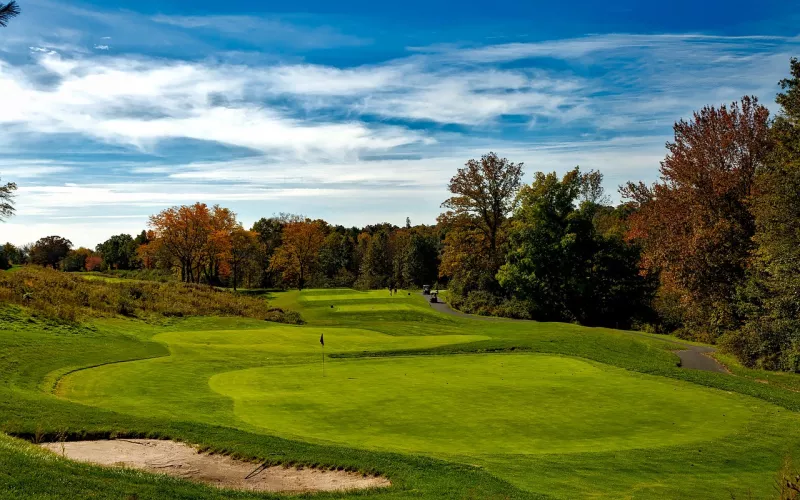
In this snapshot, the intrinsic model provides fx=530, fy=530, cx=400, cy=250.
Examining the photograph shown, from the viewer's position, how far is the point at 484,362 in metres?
24.9

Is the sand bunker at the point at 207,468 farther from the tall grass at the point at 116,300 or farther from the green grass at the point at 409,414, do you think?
the tall grass at the point at 116,300

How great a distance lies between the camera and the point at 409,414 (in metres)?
15.1

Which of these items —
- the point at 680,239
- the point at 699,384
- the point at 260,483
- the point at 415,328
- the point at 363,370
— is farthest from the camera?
the point at 415,328

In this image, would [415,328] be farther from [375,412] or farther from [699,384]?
[375,412]

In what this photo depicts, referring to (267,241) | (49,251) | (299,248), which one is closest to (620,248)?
(299,248)

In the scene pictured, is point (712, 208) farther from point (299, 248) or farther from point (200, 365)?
point (299, 248)

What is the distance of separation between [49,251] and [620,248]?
408 ft

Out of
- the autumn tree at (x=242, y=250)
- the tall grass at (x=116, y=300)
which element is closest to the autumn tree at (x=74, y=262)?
the autumn tree at (x=242, y=250)

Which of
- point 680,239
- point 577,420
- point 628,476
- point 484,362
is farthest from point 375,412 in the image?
point 680,239

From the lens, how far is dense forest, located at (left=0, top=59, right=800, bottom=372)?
27.4m

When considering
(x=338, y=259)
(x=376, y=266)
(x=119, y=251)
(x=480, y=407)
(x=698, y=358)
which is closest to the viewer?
(x=480, y=407)

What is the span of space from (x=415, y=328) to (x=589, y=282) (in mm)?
23177

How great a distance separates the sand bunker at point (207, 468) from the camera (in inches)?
385

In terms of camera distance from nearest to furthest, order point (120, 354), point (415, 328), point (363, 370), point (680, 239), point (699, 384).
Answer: point (699, 384) < point (363, 370) < point (120, 354) < point (680, 239) < point (415, 328)
